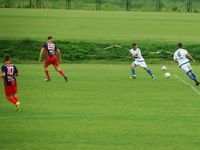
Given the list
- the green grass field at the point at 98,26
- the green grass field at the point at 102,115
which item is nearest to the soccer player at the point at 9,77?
the green grass field at the point at 102,115

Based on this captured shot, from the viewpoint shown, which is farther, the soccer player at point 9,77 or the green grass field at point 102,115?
the soccer player at point 9,77

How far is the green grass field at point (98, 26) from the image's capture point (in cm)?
5462

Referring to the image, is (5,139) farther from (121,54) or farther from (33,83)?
(121,54)

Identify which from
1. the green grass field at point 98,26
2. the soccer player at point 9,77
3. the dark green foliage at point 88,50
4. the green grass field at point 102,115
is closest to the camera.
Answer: the green grass field at point 102,115

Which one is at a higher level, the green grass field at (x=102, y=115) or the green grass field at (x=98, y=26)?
the green grass field at (x=98, y=26)

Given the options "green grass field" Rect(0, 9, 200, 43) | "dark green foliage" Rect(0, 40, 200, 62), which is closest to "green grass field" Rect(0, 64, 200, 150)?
"dark green foliage" Rect(0, 40, 200, 62)

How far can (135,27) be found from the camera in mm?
62312

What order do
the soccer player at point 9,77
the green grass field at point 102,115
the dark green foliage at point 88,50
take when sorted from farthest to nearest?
Answer: the dark green foliage at point 88,50 → the soccer player at point 9,77 → the green grass field at point 102,115

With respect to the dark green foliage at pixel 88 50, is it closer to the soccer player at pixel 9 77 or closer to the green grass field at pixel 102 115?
the green grass field at pixel 102 115

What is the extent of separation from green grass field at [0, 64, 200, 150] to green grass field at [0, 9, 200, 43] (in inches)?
726

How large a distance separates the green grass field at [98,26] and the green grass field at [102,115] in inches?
726

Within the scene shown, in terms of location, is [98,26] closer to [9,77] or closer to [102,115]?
[9,77]

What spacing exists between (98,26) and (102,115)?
39.7m

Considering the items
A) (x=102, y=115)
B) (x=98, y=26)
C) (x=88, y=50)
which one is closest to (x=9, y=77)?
(x=102, y=115)
